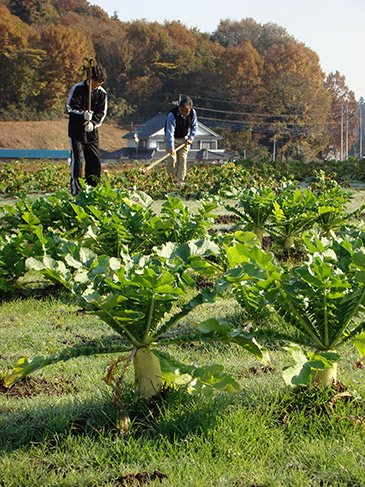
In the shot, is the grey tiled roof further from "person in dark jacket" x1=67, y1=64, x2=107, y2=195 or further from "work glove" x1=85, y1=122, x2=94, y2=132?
"work glove" x1=85, y1=122, x2=94, y2=132

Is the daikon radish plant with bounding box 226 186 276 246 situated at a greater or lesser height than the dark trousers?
lesser

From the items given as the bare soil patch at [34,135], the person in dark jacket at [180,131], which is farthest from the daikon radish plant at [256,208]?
the bare soil patch at [34,135]

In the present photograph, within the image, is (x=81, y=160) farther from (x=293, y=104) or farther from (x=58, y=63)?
(x=293, y=104)

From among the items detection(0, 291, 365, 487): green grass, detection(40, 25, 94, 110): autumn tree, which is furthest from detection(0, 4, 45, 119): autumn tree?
detection(0, 291, 365, 487): green grass

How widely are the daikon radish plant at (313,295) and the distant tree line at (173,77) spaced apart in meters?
60.4

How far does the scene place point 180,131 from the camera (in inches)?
450

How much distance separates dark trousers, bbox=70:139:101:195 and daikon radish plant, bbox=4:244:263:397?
6065mm

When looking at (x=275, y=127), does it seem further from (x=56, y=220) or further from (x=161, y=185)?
(x=56, y=220)

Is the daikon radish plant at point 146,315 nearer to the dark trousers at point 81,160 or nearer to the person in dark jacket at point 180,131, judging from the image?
the dark trousers at point 81,160

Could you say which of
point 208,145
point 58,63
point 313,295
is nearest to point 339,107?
point 208,145

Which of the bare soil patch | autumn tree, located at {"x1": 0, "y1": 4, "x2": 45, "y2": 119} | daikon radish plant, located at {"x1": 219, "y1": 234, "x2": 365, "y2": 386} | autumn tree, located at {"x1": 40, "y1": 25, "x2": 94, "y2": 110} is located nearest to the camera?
daikon radish plant, located at {"x1": 219, "y1": 234, "x2": 365, "y2": 386}

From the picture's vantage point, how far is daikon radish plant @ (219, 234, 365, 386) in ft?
6.91

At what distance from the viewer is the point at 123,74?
240 feet

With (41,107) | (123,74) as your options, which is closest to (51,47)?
(41,107)
